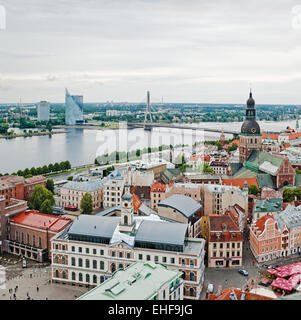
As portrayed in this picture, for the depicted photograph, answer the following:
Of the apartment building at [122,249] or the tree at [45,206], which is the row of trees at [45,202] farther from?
the apartment building at [122,249]

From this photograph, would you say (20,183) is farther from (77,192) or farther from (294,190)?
(294,190)

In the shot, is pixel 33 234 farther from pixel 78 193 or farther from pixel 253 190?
pixel 253 190

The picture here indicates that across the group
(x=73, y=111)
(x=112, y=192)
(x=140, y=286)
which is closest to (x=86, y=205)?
(x=112, y=192)

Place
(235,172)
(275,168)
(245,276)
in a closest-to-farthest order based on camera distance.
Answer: (245,276) → (275,168) → (235,172)

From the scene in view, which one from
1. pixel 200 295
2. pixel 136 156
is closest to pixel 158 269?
pixel 200 295

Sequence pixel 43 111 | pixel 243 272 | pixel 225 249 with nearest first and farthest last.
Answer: pixel 243 272, pixel 225 249, pixel 43 111

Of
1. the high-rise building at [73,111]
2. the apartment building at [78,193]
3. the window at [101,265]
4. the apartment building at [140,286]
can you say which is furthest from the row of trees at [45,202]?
the high-rise building at [73,111]
